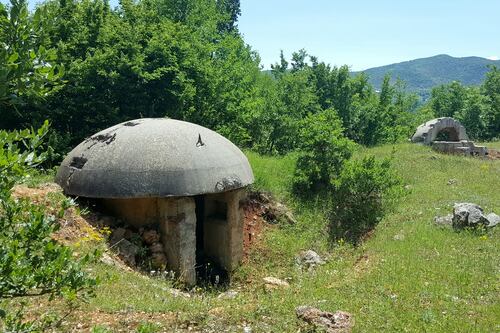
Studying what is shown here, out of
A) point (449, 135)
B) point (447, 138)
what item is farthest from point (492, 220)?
point (447, 138)

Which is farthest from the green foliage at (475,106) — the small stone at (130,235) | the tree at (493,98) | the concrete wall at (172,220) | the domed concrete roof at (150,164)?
the small stone at (130,235)

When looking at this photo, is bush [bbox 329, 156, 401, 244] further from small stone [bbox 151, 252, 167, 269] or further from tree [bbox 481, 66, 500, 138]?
tree [bbox 481, 66, 500, 138]

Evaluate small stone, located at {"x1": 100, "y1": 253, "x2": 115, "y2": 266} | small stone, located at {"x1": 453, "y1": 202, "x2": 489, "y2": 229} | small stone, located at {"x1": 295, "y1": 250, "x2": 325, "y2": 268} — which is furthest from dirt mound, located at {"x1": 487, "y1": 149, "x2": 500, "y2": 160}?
small stone, located at {"x1": 100, "y1": 253, "x2": 115, "y2": 266}

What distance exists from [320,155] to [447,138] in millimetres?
13970

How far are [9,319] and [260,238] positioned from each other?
31.7ft

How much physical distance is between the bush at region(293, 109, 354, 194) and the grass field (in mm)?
628

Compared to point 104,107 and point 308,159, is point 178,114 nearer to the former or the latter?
point 104,107

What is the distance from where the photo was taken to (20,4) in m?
2.69

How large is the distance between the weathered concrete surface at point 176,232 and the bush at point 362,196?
4401 mm

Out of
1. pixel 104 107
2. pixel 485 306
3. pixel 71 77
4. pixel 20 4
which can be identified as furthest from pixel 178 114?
pixel 20 4

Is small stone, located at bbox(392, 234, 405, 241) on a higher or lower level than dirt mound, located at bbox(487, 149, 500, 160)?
lower

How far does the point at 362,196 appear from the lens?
13.2m

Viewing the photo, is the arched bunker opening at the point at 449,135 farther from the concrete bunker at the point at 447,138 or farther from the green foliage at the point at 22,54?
the green foliage at the point at 22,54

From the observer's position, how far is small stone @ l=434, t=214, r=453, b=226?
11.0 metres
